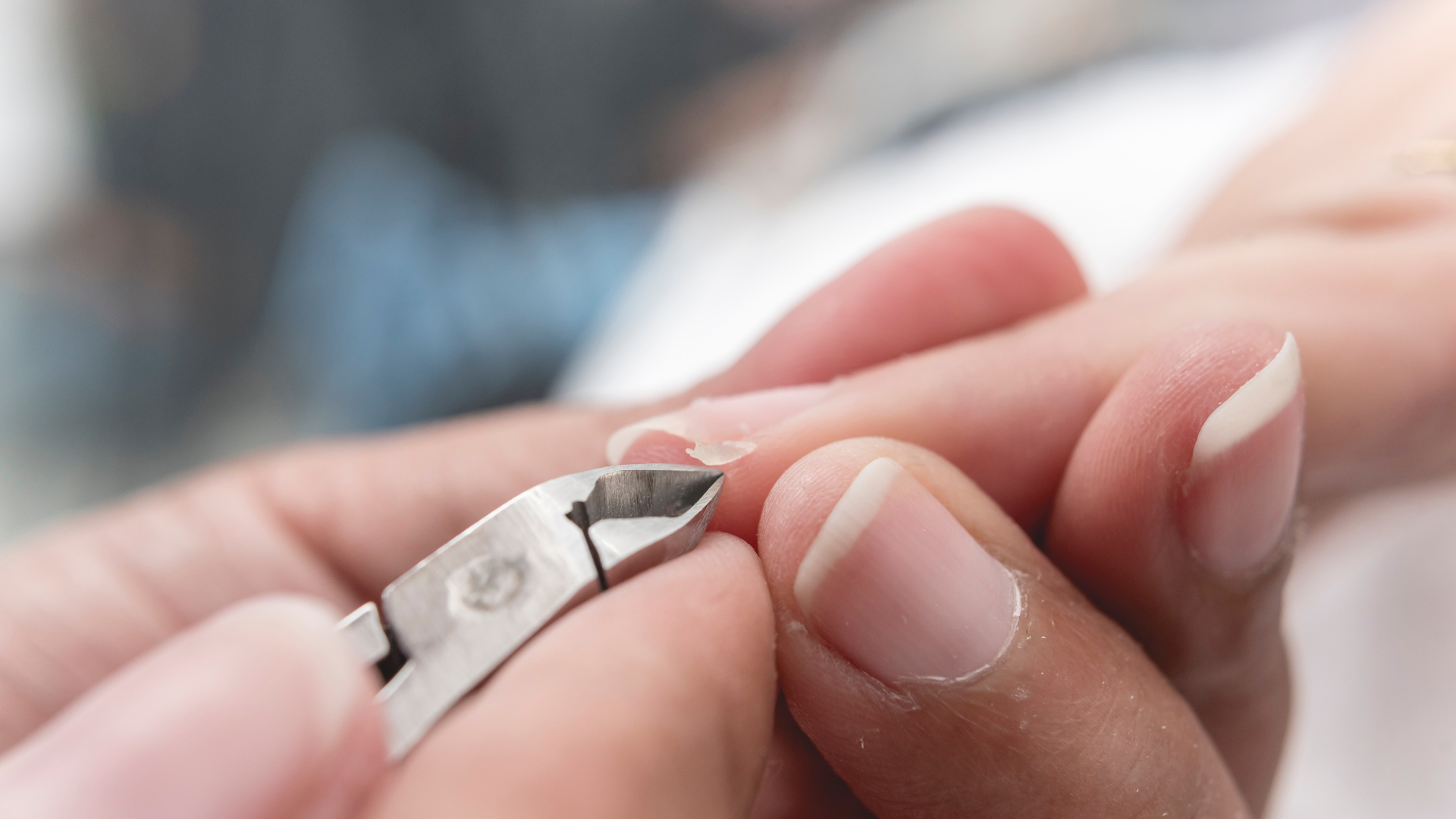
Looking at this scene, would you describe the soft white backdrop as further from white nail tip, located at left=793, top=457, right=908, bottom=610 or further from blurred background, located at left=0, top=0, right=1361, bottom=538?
white nail tip, located at left=793, top=457, right=908, bottom=610

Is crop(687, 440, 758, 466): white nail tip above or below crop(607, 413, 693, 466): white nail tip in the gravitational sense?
below

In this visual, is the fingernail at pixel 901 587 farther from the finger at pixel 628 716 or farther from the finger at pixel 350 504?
the finger at pixel 350 504

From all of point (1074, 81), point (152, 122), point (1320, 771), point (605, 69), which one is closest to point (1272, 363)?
point (1320, 771)

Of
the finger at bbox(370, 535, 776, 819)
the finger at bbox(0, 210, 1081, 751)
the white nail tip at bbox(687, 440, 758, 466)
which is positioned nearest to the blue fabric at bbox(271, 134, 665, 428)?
the finger at bbox(0, 210, 1081, 751)

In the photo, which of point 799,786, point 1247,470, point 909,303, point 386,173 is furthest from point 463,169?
point 1247,470

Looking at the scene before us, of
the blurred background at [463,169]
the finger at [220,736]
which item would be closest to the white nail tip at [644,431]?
the finger at [220,736]

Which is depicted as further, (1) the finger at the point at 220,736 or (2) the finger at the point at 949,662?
(2) the finger at the point at 949,662
